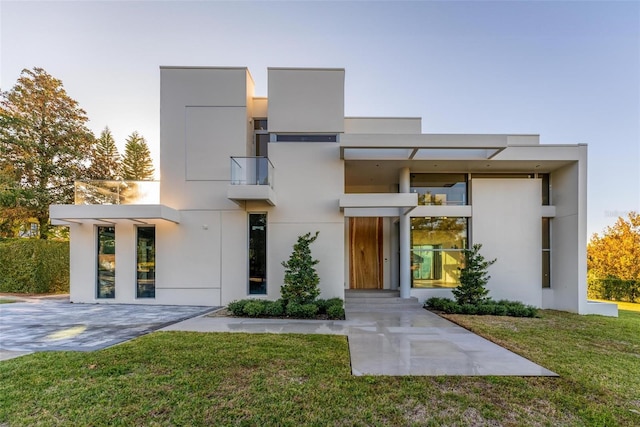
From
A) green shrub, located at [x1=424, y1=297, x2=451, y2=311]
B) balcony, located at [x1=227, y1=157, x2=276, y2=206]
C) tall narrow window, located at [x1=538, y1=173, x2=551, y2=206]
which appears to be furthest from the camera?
tall narrow window, located at [x1=538, y1=173, x2=551, y2=206]

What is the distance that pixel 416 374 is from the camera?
13.3ft

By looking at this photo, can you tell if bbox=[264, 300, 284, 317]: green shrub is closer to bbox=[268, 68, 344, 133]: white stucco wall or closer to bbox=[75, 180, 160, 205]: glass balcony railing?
bbox=[75, 180, 160, 205]: glass balcony railing

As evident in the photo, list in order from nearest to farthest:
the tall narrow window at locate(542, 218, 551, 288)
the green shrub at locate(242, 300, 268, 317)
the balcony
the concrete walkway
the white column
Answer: the concrete walkway
the green shrub at locate(242, 300, 268, 317)
the balcony
the white column
the tall narrow window at locate(542, 218, 551, 288)

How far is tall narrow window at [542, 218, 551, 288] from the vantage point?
1066 cm

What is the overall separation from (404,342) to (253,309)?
13.2 ft

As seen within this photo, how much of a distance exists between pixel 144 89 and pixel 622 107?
74.2ft

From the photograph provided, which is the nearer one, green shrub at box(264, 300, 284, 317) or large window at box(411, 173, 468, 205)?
green shrub at box(264, 300, 284, 317)

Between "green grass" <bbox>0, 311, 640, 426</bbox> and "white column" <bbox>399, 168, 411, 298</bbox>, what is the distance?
4970 mm

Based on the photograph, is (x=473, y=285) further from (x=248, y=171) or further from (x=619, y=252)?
(x=619, y=252)

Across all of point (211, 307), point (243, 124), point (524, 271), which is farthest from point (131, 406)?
point (524, 271)

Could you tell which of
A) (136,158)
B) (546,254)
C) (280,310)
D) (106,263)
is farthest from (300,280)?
(136,158)

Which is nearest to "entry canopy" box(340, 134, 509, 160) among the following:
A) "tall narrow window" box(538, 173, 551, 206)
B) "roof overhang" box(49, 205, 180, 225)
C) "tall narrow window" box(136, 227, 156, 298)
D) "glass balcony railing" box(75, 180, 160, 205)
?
"tall narrow window" box(538, 173, 551, 206)

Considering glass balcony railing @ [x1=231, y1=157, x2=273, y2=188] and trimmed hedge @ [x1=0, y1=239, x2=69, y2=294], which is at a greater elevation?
glass balcony railing @ [x1=231, y1=157, x2=273, y2=188]

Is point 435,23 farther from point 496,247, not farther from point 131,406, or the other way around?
point 131,406
